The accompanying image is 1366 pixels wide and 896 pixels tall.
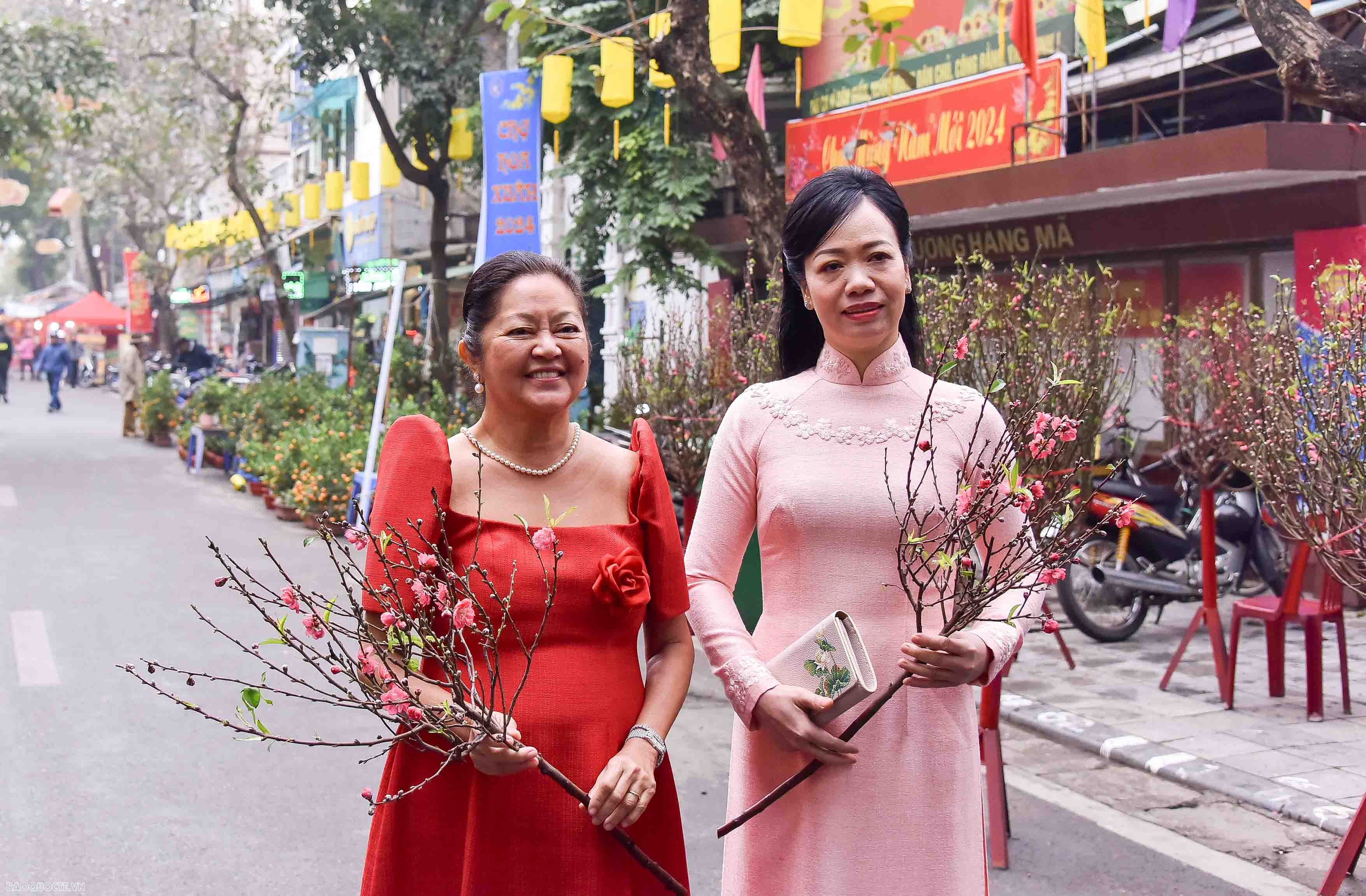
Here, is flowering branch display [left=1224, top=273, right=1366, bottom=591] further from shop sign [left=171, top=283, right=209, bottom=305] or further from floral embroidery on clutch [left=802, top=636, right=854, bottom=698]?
shop sign [left=171, top=283, right=209, bottom=305]

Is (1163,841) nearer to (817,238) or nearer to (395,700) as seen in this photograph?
(817,238)

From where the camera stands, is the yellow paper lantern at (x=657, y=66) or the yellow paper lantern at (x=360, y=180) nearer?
the yellow paper lantern at (x=657, y=66)

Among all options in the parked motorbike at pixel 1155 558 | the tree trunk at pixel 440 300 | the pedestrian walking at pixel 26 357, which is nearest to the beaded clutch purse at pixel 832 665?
the parked motorbike at pixel 1155 558

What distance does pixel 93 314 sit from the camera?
1704 inches

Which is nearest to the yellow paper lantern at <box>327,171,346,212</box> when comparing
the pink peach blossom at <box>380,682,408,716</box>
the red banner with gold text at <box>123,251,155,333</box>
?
the red banner with gold text at <box>123,251,155,333</box>

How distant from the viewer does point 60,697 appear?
688 cm

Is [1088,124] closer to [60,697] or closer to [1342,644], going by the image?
[1342,644]

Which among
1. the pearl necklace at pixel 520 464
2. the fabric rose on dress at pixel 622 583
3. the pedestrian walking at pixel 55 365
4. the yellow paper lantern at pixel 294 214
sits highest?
the yellow paper lantern at pixel 294 214

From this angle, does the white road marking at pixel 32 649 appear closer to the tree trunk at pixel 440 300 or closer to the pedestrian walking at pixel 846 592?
the pedestrian walking at pixel 846 592

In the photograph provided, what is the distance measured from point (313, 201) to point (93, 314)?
16922mm

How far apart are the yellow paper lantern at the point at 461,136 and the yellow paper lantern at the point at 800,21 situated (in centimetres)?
687

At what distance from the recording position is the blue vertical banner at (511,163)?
11789 mm

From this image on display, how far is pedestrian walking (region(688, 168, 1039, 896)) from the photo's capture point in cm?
240

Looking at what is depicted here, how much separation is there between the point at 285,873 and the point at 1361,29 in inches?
412
